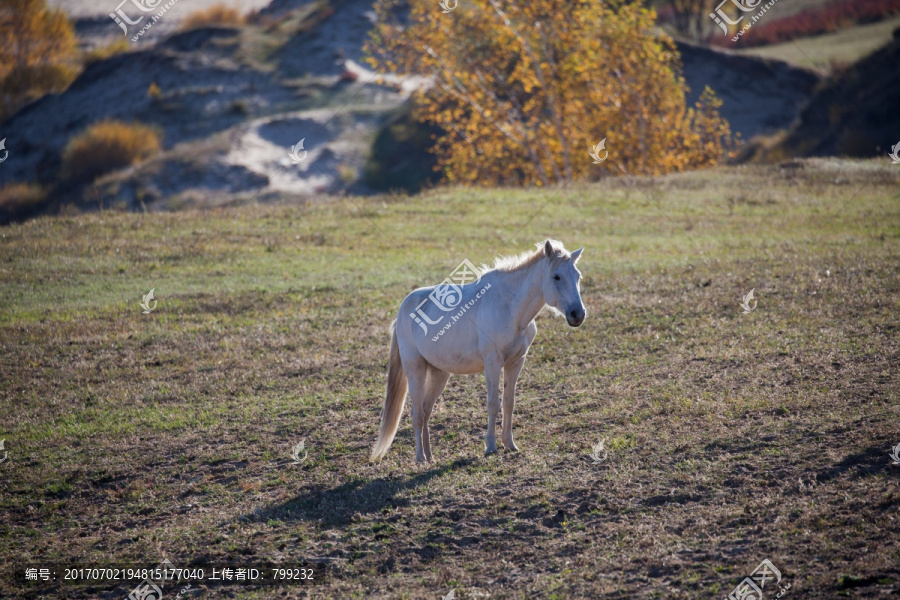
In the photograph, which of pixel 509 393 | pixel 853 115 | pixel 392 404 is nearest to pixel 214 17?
pixel 853 115

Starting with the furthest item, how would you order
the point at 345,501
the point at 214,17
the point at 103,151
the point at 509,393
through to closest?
the point at 214,17 < the point at 103,151 < the point at 509,393 < the point at 345,501

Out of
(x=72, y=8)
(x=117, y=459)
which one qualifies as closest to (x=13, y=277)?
(x=117, y=459)


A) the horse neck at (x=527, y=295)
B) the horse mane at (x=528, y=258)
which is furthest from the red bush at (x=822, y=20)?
the horse neck at (x=527, y=295)

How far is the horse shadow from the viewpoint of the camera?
28.7 feet

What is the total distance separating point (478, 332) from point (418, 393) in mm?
1213

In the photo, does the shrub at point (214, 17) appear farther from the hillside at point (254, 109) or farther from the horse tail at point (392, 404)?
the horse tail at point (392, 404)

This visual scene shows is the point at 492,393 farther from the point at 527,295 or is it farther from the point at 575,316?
the point at 575,316

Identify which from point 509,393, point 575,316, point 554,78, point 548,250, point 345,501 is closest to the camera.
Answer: point 575,316

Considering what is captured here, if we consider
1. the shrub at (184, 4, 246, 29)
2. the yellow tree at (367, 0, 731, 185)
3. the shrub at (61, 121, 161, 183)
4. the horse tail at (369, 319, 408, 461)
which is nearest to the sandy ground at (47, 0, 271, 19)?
the shrub at (184, 4, 246, 29)

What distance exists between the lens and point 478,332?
388 inches

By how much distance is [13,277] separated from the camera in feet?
63.8

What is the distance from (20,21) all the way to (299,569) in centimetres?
6234

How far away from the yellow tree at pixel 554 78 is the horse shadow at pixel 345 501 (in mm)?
26312

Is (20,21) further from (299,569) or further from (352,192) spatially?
(299,569)
